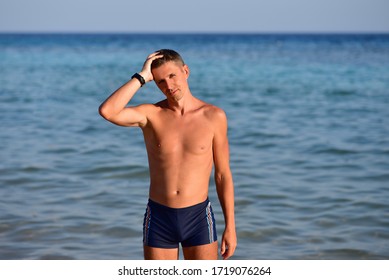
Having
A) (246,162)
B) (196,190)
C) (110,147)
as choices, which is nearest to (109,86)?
(110,147)

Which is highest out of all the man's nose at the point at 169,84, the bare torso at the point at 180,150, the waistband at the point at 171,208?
the man's nose at the point at 169,84

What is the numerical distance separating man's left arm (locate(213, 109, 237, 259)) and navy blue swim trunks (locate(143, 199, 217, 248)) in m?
0.12

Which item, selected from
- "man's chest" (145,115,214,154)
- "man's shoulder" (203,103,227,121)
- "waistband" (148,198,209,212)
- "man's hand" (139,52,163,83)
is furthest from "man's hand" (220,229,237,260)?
"man's hand" (139,52,163,83)

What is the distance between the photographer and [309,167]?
10.9m

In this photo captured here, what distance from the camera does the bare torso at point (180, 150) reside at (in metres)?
4.28

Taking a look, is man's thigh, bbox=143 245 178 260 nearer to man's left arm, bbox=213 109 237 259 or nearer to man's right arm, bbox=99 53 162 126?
man's left arm, bbox=213 109 237 259

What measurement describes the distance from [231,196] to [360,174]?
21.4 feet

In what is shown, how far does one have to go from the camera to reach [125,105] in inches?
160

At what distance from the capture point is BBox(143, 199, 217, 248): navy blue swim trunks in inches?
169

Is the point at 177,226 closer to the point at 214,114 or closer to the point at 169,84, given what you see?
the point at 214,114

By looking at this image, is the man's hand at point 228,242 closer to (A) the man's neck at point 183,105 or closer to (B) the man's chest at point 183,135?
(B) the man's chest at point 183,135

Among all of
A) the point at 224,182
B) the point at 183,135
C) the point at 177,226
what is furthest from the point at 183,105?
the point at 177,226

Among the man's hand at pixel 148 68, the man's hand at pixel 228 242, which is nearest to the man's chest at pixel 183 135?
the man's hand at pixel 148 68
